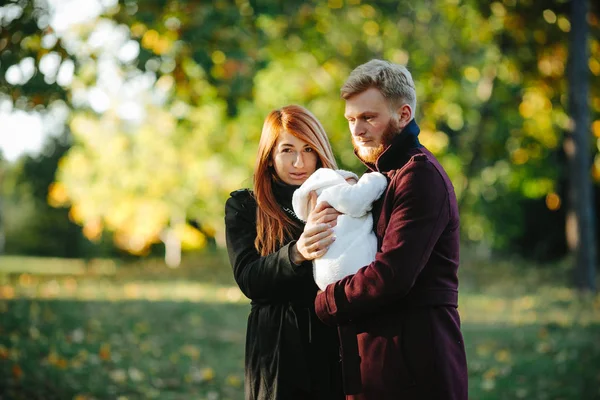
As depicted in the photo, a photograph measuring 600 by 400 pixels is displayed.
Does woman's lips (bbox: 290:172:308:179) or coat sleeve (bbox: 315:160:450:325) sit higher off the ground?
woman's lips (bbox: 290:172:308:179)

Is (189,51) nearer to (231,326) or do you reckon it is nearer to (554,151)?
(231,326)

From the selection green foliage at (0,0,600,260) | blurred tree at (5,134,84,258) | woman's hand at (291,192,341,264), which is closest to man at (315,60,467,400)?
woman's hand at (291,192,341,264)

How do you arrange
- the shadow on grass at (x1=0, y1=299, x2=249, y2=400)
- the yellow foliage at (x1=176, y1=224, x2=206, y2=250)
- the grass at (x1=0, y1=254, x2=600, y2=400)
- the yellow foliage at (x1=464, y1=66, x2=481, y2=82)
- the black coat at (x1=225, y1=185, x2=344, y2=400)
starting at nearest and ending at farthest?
the black coat at (x1=225, y1=185, x2=344, y2=400), the shadow on grass at (x1=0, y1=299, x2=249, y2=400), the grass at (x1=0, y1=254, x2=600, y2=400), the yellow foliage at (x1=464, y1=66, x2=481, y2=82), the yellow foliage at (x1=176, y1=224, x2=206, y2=250)

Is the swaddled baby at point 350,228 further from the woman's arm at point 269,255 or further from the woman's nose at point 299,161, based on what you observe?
the woman's nose at point 299,161

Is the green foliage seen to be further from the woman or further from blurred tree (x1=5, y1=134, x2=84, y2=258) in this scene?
blurred tree (x1=5, y1=134, x2=84, y2=258)

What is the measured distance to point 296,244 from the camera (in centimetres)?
279

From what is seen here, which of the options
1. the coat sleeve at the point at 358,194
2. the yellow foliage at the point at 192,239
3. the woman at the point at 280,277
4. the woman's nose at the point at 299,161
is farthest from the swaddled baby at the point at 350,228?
the yellow foliage at the point at 192,239

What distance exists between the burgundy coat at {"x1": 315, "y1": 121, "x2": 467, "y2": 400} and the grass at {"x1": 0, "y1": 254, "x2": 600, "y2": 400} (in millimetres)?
4636

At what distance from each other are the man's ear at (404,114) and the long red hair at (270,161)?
622 mm

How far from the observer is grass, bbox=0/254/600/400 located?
7.11 metres

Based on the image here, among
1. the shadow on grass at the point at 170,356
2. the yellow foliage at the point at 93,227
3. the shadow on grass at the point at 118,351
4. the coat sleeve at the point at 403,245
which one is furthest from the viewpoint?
the yellow foliage at the point at 93,227

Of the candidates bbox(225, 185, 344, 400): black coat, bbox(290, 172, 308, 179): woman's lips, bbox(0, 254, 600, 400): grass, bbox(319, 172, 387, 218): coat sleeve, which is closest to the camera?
bbox(319, 172, 387, 218): coat sleeve

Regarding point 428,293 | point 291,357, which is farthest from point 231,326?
point 428,293

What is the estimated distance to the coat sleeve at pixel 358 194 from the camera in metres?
2.49
